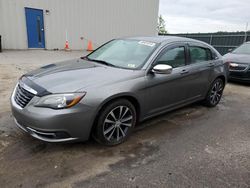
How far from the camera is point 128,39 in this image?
14.0ft

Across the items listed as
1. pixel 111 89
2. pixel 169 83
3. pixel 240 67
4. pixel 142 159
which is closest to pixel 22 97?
pixel 111 89

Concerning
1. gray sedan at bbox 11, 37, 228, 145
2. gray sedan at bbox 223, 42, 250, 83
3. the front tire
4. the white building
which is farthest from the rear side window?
the white building

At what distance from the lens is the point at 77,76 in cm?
306

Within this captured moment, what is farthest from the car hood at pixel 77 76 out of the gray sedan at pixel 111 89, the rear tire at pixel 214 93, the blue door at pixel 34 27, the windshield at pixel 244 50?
the blue door at pixel 34 27

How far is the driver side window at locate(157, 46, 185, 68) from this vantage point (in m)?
3.70

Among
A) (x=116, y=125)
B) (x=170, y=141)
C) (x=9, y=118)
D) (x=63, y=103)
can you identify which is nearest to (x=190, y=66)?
(x=170, y=141)

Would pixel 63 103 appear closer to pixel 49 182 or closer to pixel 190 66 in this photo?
pixel 49 182

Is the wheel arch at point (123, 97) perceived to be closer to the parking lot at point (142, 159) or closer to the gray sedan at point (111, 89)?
the gray sedan at point (111, 89)

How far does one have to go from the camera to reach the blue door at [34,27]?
44.7 feet

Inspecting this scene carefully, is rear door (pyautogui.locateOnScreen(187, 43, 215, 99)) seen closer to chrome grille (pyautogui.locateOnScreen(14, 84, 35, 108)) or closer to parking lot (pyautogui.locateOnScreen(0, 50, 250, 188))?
parking lot (pyautogui.locateOnScreen(0, 50, 250, 188))

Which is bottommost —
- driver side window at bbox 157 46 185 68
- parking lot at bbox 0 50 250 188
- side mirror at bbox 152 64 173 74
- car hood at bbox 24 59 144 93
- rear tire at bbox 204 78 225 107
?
parking lot at bbox 0 50 250 188

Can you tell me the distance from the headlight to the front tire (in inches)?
16.3

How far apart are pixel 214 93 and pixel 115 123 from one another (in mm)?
2932

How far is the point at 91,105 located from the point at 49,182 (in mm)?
955
